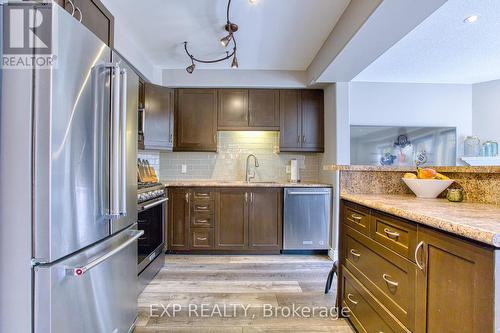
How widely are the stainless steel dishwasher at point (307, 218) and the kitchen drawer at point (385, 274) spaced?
1526mm

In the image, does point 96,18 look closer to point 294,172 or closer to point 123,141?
point 123,141

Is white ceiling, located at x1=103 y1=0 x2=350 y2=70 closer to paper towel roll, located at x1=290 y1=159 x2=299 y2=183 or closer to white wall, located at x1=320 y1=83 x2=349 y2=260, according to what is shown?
white wall, located at x1=320 y1=83 x2=349 y2=260

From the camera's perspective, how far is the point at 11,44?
1068 mm

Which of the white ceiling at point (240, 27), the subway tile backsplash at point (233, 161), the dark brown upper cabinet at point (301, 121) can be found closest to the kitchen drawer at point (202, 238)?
the subway tile backsplash at point (233, 161)

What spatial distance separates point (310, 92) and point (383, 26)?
1.81 m

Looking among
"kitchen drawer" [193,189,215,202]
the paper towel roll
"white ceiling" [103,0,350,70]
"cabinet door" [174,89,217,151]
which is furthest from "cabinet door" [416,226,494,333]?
"cabinet door" [174,89,217,151]

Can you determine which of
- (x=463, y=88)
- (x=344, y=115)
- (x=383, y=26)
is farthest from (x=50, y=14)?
(x=463, y=88)

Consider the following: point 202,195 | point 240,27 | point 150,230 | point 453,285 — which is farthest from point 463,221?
point 202,195

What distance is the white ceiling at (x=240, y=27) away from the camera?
7.41 ft

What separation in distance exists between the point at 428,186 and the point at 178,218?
109 inches

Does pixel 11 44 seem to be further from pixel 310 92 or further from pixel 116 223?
pixel 310 92

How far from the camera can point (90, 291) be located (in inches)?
51.8
